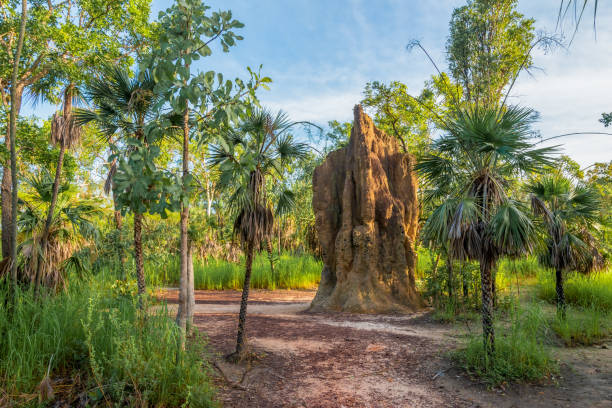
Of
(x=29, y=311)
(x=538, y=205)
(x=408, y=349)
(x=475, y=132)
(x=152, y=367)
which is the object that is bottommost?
(x=408, y=349)

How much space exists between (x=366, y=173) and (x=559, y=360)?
605 cm

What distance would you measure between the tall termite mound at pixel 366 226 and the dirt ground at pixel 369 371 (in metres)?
1.58

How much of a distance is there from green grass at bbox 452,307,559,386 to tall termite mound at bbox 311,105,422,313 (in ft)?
14.5

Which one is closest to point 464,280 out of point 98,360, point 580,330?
point 580,330

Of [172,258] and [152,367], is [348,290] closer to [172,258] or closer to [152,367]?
[152,367]

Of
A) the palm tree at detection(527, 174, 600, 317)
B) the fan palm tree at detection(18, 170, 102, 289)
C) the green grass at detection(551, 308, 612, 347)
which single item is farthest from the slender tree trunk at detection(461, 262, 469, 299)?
the fan palm tree at detection(18, 170, 102, 289)

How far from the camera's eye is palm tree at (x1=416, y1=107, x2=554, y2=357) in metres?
5.45

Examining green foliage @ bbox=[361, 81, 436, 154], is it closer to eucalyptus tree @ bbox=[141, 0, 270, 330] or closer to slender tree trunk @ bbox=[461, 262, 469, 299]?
slender tree trunk @ bbox=[461, 262, 469, 299]

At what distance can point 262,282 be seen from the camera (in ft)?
53.0

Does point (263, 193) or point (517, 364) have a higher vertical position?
point (263, 193)

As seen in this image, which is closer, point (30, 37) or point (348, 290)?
point (30, 37)

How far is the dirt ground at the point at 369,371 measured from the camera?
4938 millimetres

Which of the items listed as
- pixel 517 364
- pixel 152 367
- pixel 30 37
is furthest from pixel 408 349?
A: pixel 30 37

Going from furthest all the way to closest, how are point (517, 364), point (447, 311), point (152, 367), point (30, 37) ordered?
point (447, 311), point (30, 37), point (517, 364), point (152, 367)
